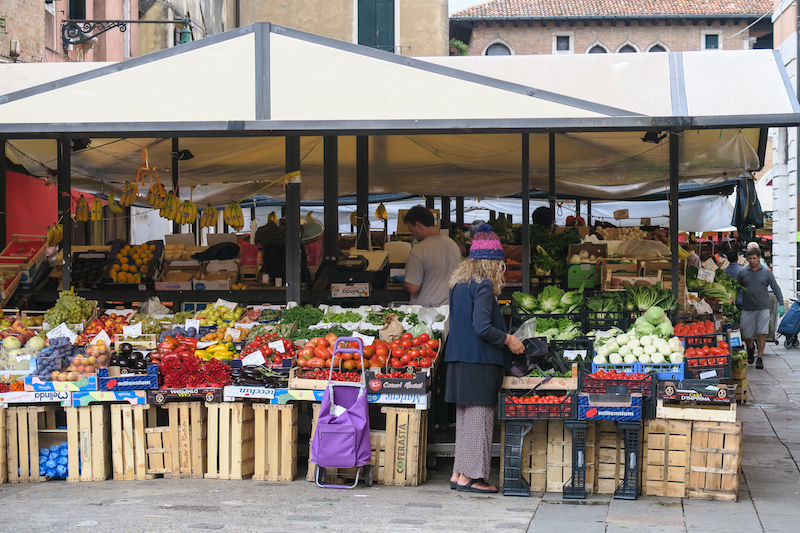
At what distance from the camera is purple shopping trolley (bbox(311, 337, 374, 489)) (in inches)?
245

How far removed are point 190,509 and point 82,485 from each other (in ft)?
4.00

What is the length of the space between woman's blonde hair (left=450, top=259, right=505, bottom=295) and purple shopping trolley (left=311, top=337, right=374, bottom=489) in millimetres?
912

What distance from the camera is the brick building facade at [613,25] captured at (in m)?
40.5

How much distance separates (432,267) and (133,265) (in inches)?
156

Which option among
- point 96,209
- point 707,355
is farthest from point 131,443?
→ point 707,355

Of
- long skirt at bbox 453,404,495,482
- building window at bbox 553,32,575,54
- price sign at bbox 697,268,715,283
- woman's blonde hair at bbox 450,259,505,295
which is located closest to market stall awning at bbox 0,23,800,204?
woman's blonde hair at bbox 450,259,505,295

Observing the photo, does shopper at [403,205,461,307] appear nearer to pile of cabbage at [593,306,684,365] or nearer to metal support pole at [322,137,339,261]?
pile of cabbage at [593,306,684,365]

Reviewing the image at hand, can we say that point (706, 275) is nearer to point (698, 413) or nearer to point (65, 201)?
point (698, 413)

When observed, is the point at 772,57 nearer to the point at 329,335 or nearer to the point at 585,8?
the point at 329,335

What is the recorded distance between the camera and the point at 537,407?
609 centimetres

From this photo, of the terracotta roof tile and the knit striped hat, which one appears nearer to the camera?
the knit striped hat

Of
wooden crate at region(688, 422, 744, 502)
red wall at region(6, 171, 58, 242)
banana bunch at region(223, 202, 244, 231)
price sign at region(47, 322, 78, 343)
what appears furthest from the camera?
red wall at region(6, 171, 58, 242)

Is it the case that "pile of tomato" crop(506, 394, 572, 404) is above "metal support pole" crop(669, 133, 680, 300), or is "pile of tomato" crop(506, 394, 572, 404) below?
below

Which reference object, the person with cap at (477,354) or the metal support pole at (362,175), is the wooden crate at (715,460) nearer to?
the person with cap at (477,354)
